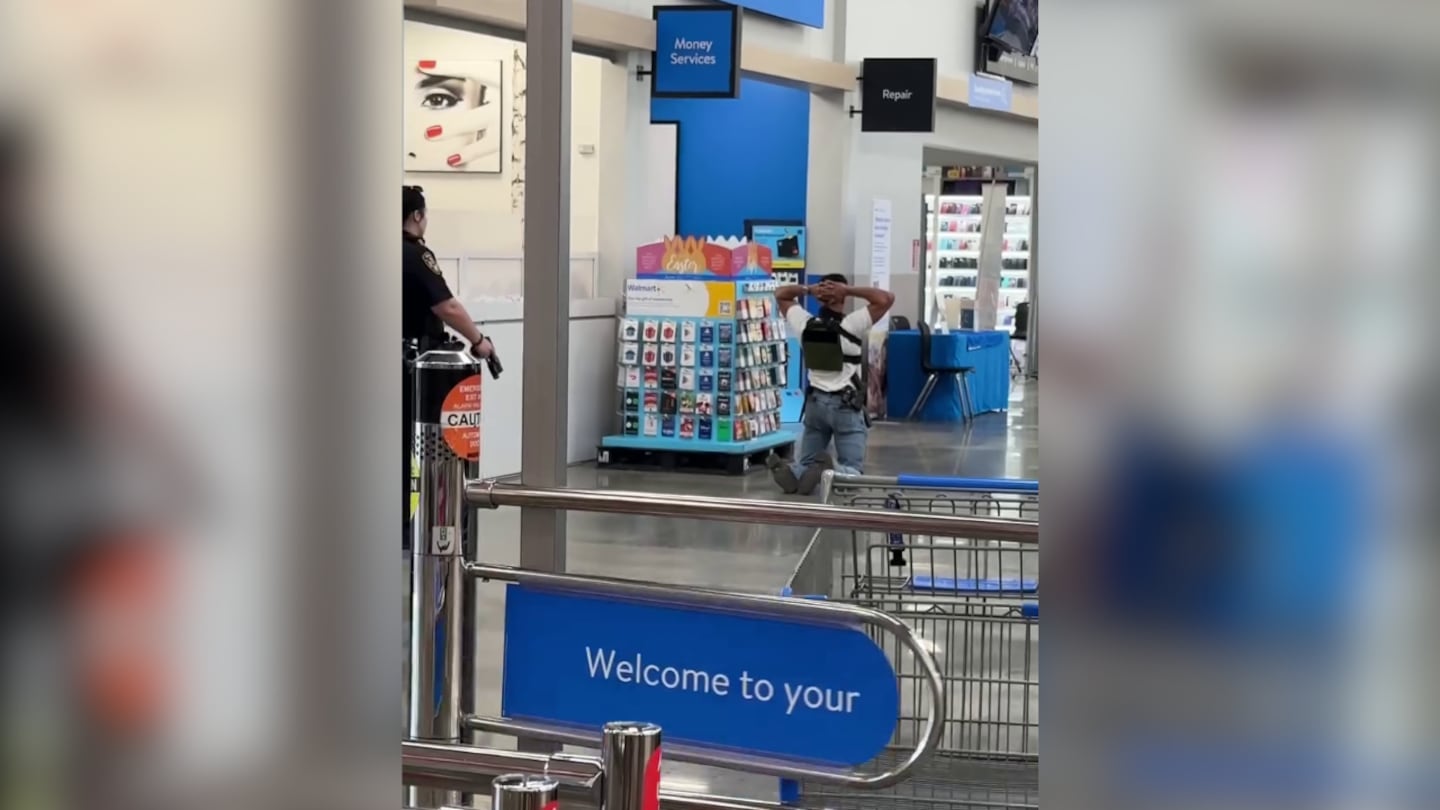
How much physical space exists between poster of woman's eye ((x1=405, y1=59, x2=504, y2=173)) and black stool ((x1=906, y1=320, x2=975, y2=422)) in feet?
17.3

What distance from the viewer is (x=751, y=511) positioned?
3.06m

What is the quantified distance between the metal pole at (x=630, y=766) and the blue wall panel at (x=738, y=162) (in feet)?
54.9

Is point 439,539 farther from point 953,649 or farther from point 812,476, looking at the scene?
point 812,476

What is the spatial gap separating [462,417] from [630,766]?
5.66 feet

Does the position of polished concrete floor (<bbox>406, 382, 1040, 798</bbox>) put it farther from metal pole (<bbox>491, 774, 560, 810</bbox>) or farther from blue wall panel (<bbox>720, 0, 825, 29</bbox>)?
blue wall panel (<bbox>720, 0, 825, 29</bbox>)

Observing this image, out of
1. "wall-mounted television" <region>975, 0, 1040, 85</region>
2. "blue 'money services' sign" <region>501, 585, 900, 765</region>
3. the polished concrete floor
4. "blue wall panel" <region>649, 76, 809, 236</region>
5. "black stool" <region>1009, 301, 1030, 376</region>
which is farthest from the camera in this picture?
"black stool" <region>1009, 301, 1030, 376</region>

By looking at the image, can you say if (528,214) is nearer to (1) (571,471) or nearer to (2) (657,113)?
(1) (571,471)

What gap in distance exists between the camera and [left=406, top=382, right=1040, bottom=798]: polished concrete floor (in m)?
6.13

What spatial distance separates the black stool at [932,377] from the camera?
1783 cm
